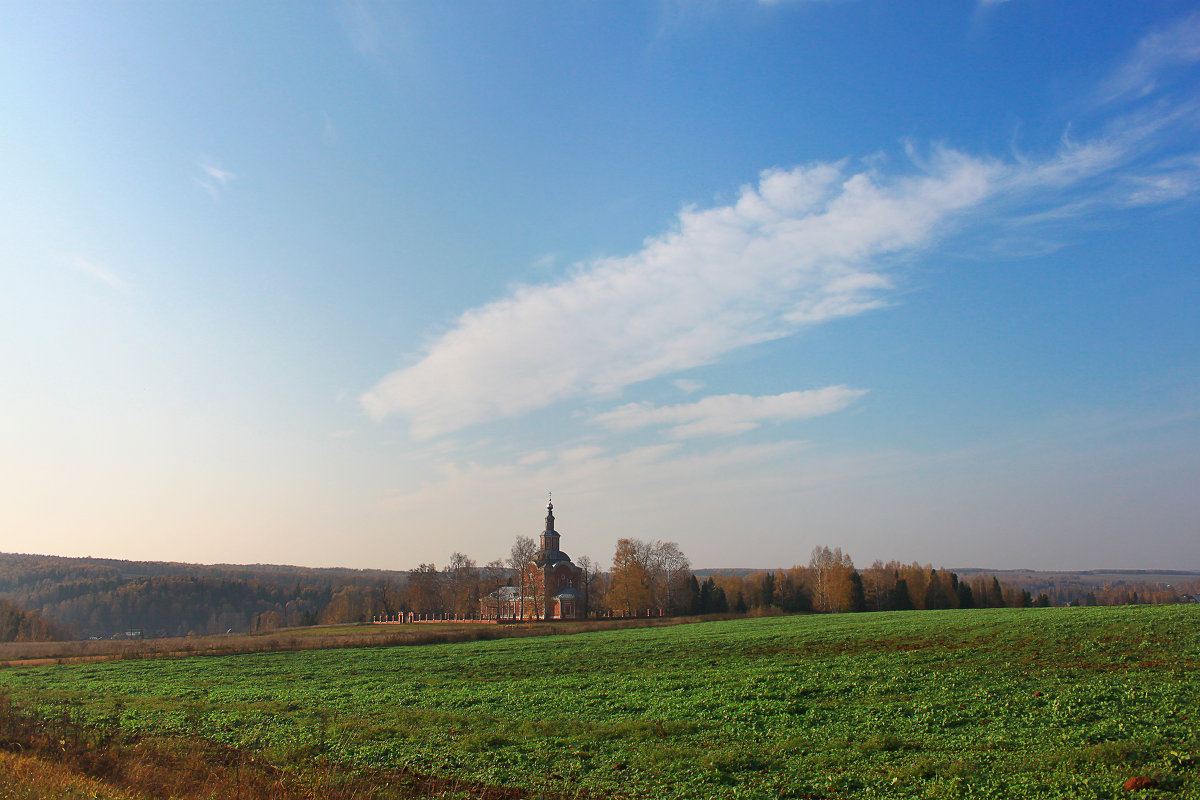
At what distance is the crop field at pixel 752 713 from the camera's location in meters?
13.1

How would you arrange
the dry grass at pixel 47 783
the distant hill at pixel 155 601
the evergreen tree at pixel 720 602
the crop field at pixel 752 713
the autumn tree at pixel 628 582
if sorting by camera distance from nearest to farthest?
1. the dry grass at pixel 47 783
2. the crop field at pixel 752 713
3. the autumn tree at pixel 628 582
4. the evergreen tree at pixel 720 602
5. the distant hill at pixel 155 601

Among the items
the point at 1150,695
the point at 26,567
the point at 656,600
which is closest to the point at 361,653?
the point at 1150,695

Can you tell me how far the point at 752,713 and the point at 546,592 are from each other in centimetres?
9174

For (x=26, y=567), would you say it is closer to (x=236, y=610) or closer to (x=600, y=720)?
(x=236, y=610)

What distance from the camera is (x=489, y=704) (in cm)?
2361

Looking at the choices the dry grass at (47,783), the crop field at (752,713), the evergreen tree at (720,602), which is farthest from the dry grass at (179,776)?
the evergreen tree at (720,602)

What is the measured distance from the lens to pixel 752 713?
19.6 metres

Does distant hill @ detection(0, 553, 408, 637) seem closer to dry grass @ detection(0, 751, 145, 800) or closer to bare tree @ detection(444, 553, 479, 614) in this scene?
bare tree @ detection(444, 553, 479, 614)

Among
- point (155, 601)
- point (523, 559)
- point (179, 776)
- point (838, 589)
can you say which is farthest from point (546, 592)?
point (155, 601)

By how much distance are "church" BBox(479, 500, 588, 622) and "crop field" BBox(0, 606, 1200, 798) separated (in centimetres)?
7043

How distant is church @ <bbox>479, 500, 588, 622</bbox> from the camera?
349 feet

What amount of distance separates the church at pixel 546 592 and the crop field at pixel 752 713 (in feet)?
231

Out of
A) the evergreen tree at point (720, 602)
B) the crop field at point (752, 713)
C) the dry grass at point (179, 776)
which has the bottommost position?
the evergreen tree at point (720, 602)

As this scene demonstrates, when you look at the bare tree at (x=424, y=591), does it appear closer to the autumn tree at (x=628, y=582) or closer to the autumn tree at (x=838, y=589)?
the autumn tree at (x=628, y=582)
